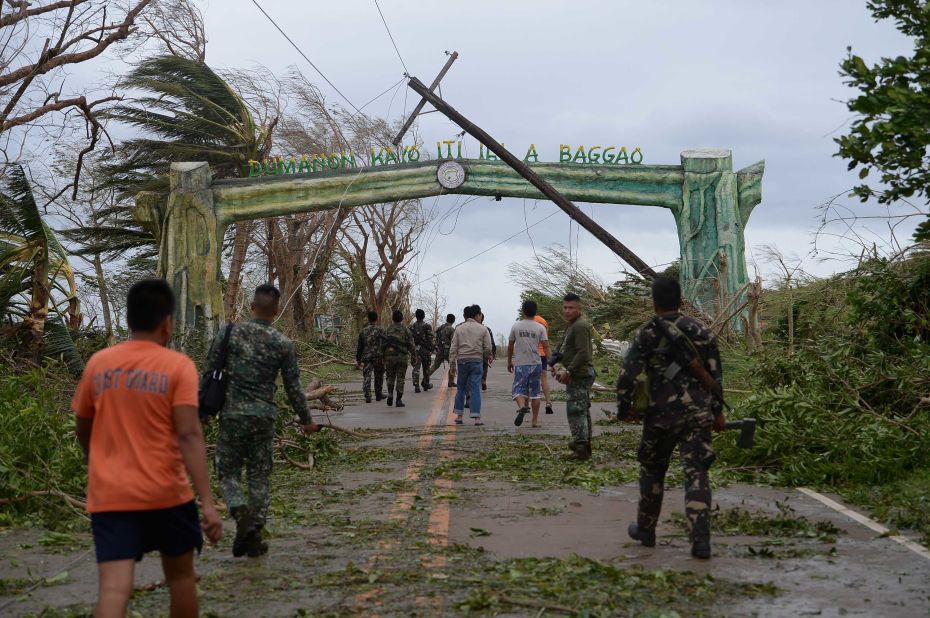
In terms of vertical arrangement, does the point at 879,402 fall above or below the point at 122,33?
below

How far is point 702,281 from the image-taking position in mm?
29328

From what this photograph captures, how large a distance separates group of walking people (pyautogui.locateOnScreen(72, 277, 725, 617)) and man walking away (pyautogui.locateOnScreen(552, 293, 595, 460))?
14mm

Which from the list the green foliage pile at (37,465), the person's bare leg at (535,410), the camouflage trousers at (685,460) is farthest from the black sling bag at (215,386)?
the person's bare leg at (535,410)

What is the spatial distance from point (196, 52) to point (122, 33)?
61.8 ft

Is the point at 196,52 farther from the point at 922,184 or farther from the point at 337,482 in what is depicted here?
the point at 922,184

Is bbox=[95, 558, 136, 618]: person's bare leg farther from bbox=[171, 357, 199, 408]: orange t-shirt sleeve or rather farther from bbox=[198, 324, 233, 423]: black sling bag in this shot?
bbox=[198, 324, 233, 423]: black sling bag

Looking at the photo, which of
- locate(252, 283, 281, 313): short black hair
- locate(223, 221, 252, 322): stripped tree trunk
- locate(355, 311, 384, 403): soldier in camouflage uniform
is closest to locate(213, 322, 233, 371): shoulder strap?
locate(252, 283, 281, 313): short black hair

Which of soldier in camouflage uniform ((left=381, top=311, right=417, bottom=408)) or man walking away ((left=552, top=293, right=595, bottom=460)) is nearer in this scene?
man walking away ((left=552, top=293, right=595, bottom=460))

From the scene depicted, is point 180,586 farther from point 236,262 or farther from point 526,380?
point 236,262

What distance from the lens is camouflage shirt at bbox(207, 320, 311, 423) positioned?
7895 mm

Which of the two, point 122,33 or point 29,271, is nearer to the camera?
point 29,271

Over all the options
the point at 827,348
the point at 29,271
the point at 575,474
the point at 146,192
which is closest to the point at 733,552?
the point at 575,474

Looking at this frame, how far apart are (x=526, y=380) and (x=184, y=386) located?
490 inches

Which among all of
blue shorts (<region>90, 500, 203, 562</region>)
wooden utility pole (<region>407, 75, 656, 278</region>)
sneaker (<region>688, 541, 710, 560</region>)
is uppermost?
wooden utility pole (<region>407, 75, 656, 278</region>)
